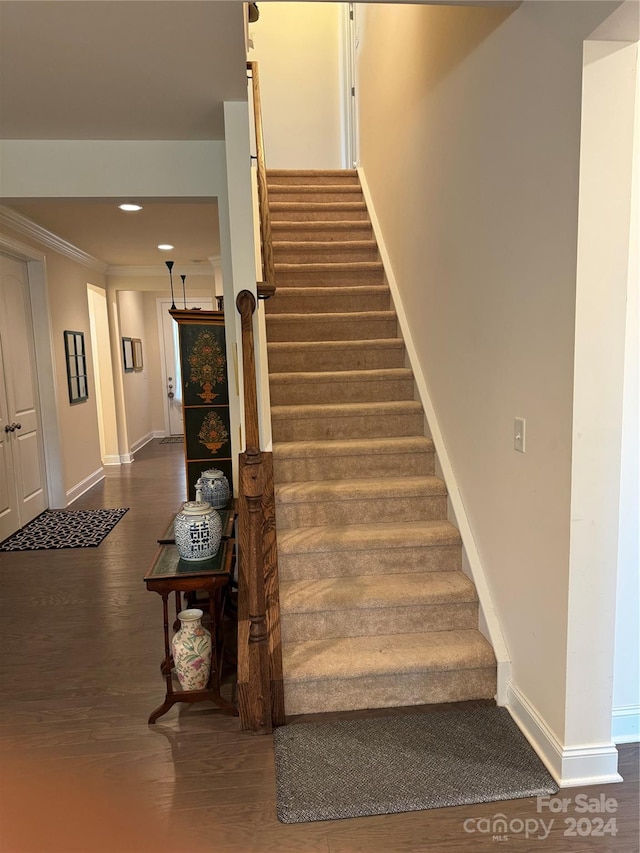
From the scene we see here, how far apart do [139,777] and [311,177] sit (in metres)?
4.72

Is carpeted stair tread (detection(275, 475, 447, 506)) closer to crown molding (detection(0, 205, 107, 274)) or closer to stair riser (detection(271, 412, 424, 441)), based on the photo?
stair riser (detection(271, 412, 424, 441))

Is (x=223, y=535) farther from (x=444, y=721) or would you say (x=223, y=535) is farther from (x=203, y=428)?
(x=203, y=428)

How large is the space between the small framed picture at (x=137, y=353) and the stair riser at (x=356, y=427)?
20.7 ft

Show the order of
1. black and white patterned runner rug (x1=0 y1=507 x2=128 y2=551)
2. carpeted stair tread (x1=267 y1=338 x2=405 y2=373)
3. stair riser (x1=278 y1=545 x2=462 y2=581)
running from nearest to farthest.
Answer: stair riser (x1=278 y1=545 x2=462 y2=581)
carpeted stair tread (x1=267 y1=338 x2=405 y2=373)
black and white patterned runner rug (x1=0 y1=507 x2=128 y2=551)

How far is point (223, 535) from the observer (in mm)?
2650

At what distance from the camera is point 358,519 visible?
2.81 meters

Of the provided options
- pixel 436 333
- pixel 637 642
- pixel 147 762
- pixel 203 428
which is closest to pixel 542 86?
pixel 436 333

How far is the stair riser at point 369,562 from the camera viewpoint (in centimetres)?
257

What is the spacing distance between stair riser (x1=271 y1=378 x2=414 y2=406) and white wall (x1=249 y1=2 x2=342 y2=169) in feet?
12.1

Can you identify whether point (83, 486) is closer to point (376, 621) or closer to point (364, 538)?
point (364, 538)

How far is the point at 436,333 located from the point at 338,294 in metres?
1.14

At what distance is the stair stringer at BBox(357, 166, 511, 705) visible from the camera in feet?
7.34

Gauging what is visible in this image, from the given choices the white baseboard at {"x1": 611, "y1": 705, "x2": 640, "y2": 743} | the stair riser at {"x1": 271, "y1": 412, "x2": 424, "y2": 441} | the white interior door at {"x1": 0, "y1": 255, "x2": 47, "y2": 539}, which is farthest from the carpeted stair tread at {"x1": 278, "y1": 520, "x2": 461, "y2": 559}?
the white interior door at {"x1": 0, "y1": 255, "x2": 47, "y2": 539}

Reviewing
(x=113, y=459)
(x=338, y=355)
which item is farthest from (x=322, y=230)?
(x=113, y=459)
